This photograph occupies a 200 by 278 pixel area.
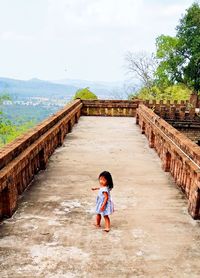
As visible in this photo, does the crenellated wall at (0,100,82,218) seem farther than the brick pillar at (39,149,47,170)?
No

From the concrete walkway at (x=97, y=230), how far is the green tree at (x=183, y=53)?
28667mm

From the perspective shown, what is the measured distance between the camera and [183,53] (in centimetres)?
3497

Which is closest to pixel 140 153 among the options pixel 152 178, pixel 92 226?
pixel 152 178

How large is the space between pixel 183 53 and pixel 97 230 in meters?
33.4

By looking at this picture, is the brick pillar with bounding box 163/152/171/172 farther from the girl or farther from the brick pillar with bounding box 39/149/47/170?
the girl

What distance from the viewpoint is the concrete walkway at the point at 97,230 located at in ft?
12.2

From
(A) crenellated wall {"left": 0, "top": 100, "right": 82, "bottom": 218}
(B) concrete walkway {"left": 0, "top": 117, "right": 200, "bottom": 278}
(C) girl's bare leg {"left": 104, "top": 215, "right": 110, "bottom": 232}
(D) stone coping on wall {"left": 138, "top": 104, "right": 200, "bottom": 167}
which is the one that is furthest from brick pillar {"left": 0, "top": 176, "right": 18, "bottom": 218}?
(D) stone coping on wall {"left": 138, "top": 104, "right": 200, "bottom": 167}

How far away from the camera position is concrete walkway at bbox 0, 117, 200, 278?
3.72 metres

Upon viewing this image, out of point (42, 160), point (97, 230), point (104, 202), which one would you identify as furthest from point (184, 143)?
point (42, 160)

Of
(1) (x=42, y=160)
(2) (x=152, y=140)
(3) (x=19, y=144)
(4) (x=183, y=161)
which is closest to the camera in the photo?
(3) (x=19, y=144)

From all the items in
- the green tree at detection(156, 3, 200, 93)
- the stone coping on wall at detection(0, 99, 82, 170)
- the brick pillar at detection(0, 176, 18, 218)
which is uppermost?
→ the green tree at detection(156, 3, 200, 93)

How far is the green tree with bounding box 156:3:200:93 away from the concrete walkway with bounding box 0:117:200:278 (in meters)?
28.7

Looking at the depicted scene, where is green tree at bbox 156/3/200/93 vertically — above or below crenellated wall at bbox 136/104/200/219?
above

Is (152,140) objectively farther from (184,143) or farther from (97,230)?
(97,230)
